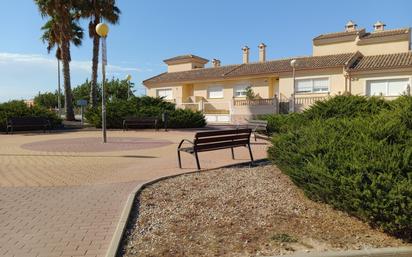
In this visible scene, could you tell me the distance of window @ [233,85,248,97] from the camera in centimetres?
3884

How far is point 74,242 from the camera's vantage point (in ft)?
14.1

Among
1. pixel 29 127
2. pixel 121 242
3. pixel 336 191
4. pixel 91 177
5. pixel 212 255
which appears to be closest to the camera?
pixel 212 255

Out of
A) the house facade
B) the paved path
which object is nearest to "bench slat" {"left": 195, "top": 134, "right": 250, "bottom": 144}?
the paved path

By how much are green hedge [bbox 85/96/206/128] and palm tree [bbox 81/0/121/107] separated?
5.69 metres

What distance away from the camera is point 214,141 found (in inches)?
349

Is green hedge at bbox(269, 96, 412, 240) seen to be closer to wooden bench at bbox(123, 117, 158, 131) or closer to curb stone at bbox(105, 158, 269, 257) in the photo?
curb stone at bbox(105, 158, 269, 257)

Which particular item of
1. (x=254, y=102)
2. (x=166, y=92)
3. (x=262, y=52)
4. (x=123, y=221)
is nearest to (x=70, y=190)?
(x=123, y=221)

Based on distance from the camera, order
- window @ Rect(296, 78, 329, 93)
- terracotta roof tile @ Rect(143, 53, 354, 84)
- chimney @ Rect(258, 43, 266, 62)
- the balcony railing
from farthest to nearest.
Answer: chimney @ Rect(258, 43, 266, 62) < terracotta roof tile @ Rect(143, 53, 354, 84) < window @ Rect(296, 78, 329, 93) < the balcony railing

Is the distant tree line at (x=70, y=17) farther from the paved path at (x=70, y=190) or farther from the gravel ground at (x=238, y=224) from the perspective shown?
the gravel ground at (x=238, y=224)

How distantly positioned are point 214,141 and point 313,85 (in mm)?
27294

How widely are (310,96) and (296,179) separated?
1141 inches

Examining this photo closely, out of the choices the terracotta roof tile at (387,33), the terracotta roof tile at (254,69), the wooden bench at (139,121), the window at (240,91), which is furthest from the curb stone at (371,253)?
the window at (240,91)

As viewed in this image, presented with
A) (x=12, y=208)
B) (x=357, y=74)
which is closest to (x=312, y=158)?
(x=12, y=208)

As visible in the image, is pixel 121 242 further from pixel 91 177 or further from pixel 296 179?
pixel 91 177
